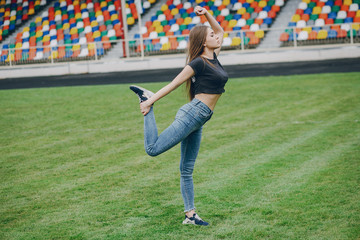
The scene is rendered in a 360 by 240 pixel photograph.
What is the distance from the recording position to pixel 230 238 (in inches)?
184

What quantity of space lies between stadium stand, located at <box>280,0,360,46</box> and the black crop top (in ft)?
66.5

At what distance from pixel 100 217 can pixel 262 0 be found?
2640cm

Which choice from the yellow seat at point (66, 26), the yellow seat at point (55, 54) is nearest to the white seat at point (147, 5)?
the yellow seat at point (66, 26)

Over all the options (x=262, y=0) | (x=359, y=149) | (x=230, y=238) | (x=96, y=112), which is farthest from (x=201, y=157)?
(x=262, y=0)

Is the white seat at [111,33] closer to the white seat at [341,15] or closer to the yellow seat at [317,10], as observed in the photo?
the yellow seat at [317,10]

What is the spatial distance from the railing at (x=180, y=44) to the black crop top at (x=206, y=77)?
2028cm

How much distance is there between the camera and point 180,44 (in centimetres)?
2659

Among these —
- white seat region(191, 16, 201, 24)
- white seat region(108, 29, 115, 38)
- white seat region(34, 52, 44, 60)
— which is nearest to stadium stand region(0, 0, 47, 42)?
white seat region(108, 29, 115, 38)

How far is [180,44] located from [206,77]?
2219cm

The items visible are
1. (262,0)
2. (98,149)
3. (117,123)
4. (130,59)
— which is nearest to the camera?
(98,149)

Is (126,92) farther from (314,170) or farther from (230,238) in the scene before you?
(230,238)

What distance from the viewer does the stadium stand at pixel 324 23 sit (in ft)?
78.4

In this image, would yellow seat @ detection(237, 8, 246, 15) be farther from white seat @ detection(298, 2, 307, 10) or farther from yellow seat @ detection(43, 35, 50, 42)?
yellow seat @ detection(43, 35, 50, 42)

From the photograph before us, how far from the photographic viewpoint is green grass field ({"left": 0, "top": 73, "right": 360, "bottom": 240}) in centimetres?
509
